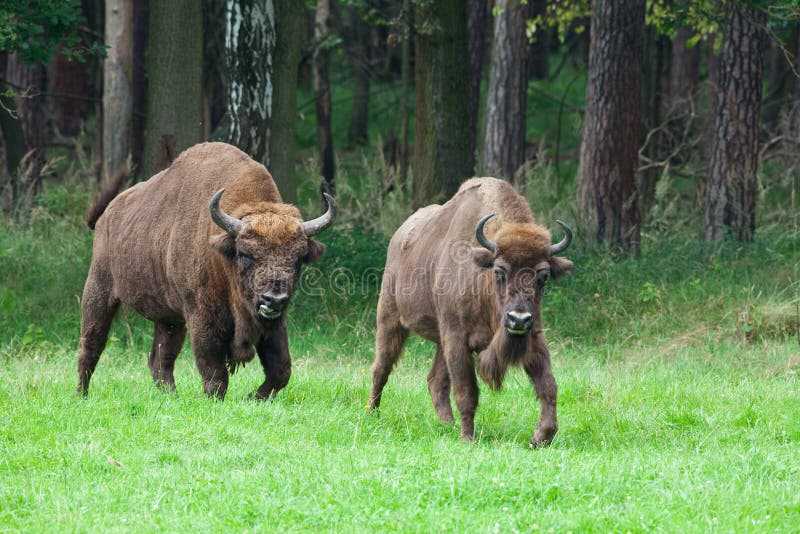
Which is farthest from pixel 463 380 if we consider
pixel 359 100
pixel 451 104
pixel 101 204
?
pixel 359 100

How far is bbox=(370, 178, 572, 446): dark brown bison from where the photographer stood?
8523 mm

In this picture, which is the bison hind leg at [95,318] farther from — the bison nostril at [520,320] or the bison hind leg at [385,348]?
the bison nostril at [520,320]

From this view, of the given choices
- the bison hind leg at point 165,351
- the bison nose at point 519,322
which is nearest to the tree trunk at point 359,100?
the bison hind leg at point 165,351

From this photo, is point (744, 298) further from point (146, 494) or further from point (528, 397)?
point (146, 494)

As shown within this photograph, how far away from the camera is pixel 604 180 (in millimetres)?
16234

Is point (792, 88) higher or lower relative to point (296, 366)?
higher

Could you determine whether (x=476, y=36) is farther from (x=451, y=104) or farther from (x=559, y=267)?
(x=559, y=267)

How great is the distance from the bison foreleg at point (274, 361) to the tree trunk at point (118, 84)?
32.2 feet

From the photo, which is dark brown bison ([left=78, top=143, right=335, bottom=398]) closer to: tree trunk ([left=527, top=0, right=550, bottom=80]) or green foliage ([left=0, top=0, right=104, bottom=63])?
green foliage ([left=0, top=0, right=104, bottom=63])

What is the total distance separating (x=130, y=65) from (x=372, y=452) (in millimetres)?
12765

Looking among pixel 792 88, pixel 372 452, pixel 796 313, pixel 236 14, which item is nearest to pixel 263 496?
pixel 372 452

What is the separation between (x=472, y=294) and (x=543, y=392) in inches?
37.9

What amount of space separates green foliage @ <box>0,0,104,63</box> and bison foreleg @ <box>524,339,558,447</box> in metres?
7.61

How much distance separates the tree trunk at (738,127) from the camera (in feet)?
52.5
